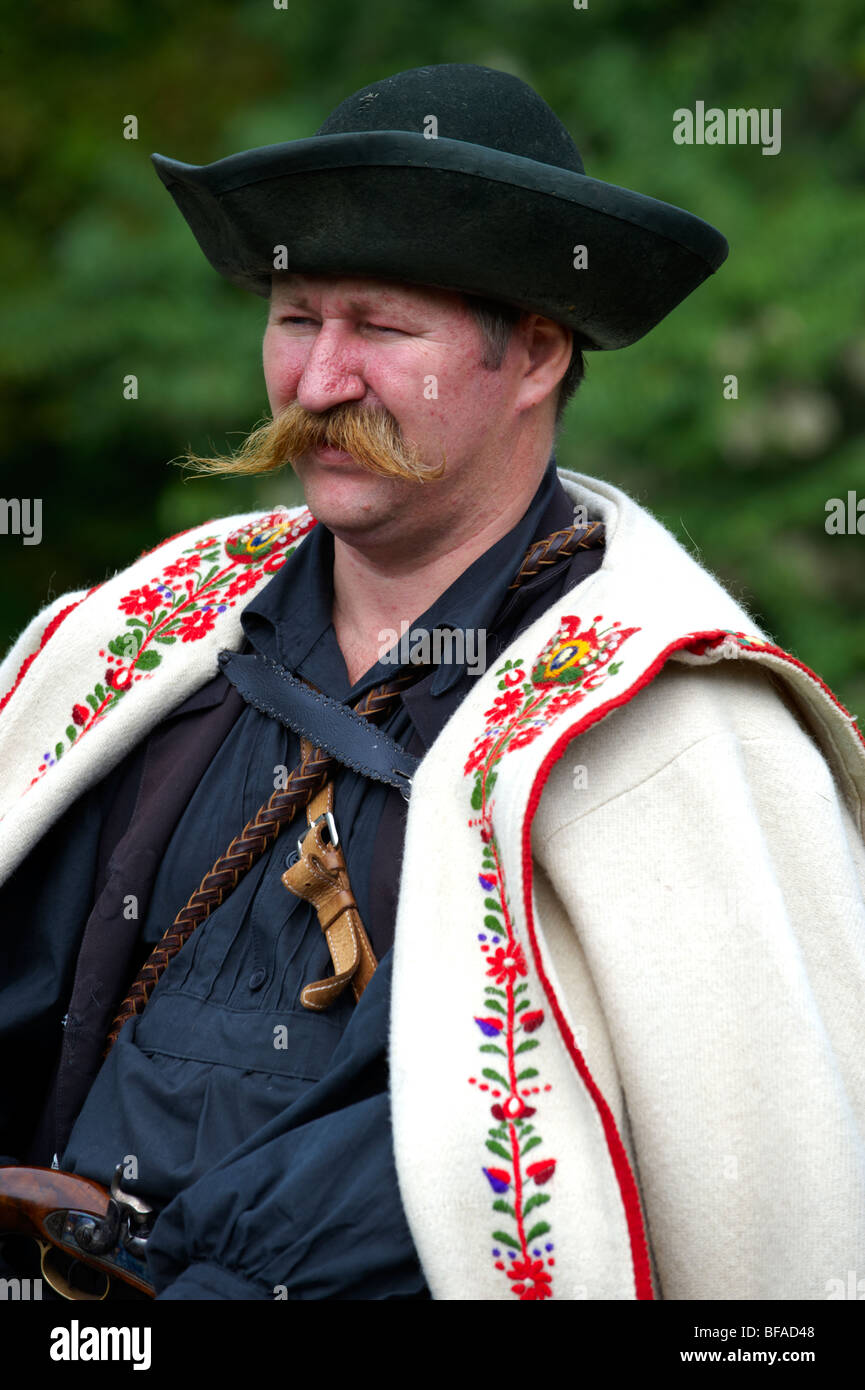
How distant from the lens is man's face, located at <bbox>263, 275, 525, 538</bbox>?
2.16m

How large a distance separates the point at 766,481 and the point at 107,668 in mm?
3182

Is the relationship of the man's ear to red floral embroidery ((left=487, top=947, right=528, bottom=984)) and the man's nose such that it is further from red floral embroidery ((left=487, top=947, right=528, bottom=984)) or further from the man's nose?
red floral embroidery ((left=487, top=947, right=528, bottom=984))

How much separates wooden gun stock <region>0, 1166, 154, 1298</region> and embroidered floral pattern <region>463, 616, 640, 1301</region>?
1.84ft

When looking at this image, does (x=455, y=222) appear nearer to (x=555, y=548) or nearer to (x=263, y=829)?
(x=555, y=548)

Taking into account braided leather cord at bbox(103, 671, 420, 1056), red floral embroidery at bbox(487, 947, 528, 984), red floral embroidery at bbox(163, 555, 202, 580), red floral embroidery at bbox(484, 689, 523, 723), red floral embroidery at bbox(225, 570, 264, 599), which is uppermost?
red floral embroidery at bbox(163, 555, 202, 580)

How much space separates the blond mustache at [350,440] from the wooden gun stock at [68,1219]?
111 cm

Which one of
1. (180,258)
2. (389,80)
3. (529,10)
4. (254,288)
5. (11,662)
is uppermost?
(529,10)

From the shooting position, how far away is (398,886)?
2.08m

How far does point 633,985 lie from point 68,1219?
89 centimetres

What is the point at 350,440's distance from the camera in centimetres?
216

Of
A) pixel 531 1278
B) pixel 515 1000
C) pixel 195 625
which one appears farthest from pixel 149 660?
pixel 531 1278

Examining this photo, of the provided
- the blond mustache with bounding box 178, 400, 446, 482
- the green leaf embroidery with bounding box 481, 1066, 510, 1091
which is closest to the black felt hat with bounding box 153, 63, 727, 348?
the blond mustache with bounding box 178, 400, 446, 482
